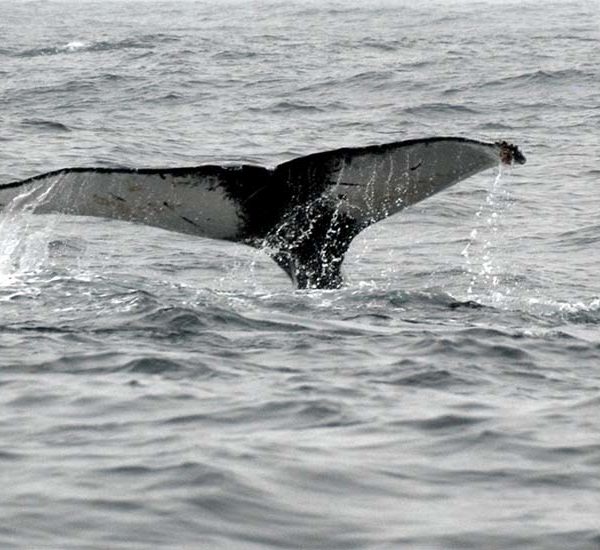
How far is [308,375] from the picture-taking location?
8383 millimetres

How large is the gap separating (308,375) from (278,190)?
1263 millimetres

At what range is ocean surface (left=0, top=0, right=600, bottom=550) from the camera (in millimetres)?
6199

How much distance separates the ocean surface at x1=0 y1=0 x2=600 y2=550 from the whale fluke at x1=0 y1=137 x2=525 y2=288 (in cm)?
69

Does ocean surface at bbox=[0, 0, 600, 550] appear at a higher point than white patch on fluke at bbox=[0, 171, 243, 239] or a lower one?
lower

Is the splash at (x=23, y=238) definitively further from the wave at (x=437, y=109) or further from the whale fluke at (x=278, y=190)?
the wave at (x=437, y=109)

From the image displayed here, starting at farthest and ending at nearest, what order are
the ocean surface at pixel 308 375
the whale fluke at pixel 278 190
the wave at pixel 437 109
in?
the wave at pixel 437 109, the whale fluke at pixel 278 190, the ocean surface at pixel 308 375

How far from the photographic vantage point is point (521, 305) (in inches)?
434

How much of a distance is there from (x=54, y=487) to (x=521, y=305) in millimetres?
5305

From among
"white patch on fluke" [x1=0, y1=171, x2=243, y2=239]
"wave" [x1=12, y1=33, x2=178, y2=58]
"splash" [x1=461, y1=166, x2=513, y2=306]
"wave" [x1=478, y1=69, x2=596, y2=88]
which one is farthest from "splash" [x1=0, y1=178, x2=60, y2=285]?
"wave" [x1=12, y1=33, x2=178, y2=58]

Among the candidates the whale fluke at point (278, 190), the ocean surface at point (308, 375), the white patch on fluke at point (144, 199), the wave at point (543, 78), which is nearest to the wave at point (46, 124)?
the ocean surface at point (308, 375)

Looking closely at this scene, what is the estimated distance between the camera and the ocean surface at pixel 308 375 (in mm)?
6199

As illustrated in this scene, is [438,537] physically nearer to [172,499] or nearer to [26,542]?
[172,499]

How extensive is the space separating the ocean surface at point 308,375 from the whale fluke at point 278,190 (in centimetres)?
69

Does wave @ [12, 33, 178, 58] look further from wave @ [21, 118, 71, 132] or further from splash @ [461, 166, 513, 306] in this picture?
splash @ [461, 166, 513, 306]
